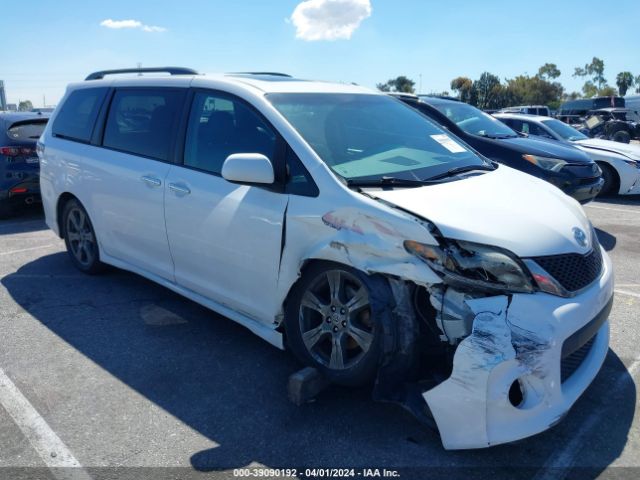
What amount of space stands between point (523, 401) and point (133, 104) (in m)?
3.68

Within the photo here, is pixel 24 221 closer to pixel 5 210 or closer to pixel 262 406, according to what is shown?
pixel 5 210

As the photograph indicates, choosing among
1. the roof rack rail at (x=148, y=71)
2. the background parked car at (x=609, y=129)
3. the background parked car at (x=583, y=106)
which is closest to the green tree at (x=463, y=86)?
the background parked car at (x=583, y=106)

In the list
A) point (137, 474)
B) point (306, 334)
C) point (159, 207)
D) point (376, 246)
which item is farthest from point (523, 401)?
point (159, 207)

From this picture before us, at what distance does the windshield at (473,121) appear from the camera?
8.02m

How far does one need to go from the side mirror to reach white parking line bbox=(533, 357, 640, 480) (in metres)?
2.04

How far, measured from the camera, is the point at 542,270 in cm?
262

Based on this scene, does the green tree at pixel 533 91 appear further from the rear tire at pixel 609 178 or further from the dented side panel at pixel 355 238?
the dented side panel at pixel 355 238

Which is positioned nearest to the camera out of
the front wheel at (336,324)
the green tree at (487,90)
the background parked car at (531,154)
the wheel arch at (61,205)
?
the front wheel at (336,324)

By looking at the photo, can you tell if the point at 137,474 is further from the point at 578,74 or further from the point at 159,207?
the point at 578,74

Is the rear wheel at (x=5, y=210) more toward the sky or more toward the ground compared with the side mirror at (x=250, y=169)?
more toward the ground

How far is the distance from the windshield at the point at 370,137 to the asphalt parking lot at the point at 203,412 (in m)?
1.37

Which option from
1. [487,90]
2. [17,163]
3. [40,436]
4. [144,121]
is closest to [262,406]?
[40,436]

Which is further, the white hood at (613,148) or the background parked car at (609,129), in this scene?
the background parked car at (609,129)

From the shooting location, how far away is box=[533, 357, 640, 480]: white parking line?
8.38 ft
